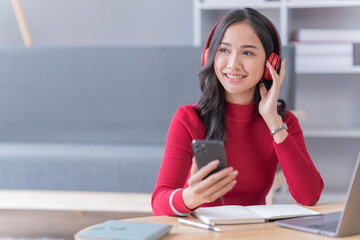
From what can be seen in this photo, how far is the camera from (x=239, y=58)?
1341mm

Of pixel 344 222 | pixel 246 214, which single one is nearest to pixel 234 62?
pixel 246 214

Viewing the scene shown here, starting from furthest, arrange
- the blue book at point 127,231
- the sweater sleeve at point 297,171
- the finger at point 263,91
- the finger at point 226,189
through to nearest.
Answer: the finger at point 263,91 → the sweater sleeve at point 297,171 → the finger at point 226,189 → the blue book at point 127,231

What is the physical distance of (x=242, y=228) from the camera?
0.92m

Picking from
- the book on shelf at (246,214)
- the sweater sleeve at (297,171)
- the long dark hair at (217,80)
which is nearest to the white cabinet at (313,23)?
the long dark hair at (217,80)

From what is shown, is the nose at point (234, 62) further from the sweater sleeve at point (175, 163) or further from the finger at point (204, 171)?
the finger at point (204, 171)

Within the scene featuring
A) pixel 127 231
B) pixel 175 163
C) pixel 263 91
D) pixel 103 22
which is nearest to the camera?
pixel 127 231

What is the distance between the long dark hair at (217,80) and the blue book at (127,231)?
567mm

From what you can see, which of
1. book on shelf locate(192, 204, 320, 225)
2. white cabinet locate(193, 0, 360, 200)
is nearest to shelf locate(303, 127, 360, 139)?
white cabinet locate(193, 0, 360, 200)

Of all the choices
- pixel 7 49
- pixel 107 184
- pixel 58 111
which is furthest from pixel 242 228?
pixel 7 49

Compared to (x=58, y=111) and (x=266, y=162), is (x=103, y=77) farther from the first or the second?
(x=266, y=162)

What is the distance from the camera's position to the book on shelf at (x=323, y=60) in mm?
2656

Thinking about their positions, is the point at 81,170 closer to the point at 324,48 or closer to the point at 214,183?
the point at 214,183

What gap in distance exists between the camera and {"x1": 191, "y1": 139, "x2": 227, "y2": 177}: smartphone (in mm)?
884

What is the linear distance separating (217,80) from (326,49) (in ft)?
4.71
